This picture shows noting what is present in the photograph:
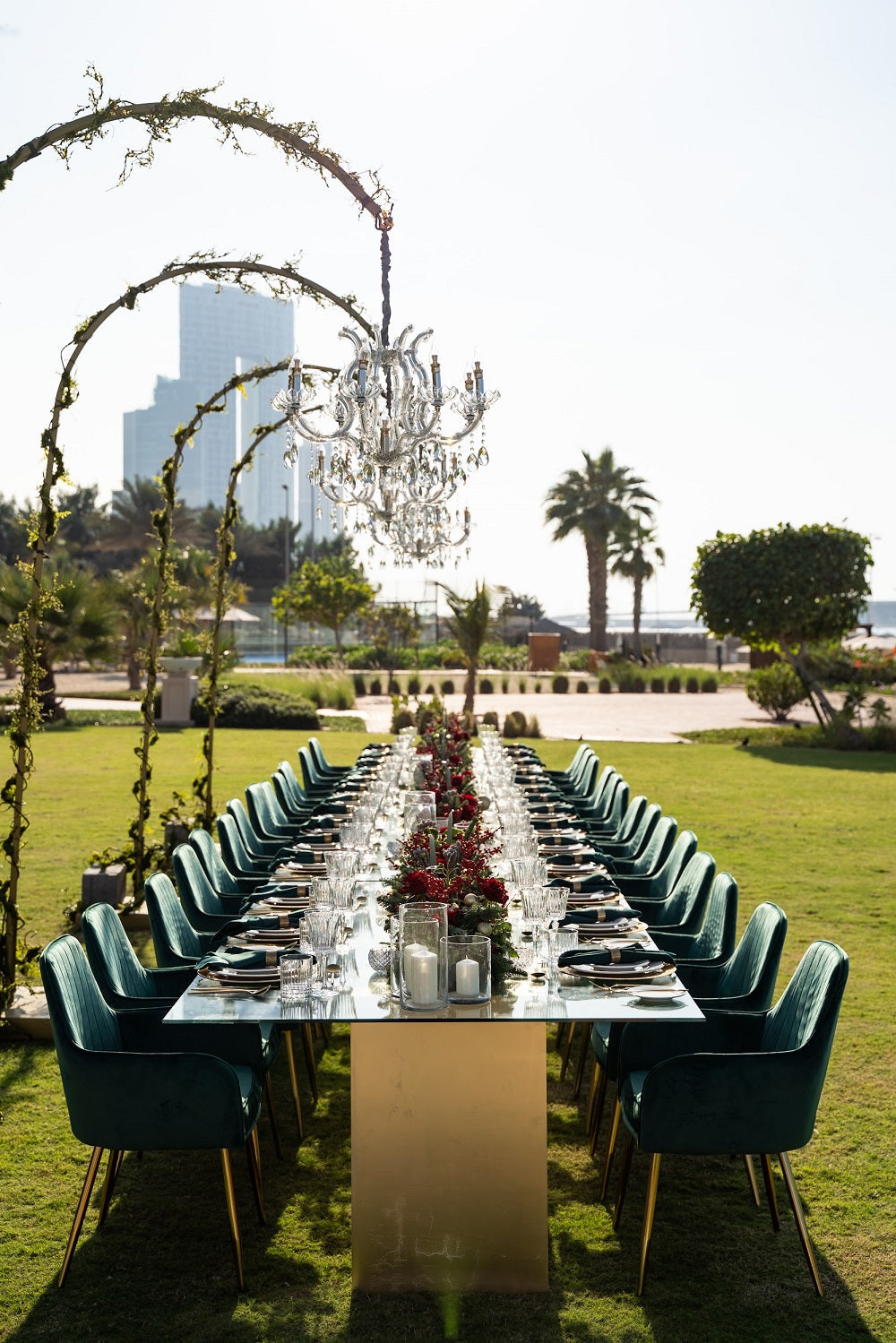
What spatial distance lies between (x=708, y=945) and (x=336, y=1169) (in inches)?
73.8

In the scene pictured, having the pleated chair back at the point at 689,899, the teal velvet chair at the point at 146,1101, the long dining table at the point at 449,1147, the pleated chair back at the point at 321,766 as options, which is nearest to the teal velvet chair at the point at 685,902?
the pleated chair back at the point at 689,899

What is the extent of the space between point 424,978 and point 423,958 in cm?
6

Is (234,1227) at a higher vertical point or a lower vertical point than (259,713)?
lower

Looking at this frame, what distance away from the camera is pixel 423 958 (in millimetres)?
4020

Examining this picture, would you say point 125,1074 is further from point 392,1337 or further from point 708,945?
point 708,945

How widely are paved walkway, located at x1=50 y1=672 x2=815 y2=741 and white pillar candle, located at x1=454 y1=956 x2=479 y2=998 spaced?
18.4 meters

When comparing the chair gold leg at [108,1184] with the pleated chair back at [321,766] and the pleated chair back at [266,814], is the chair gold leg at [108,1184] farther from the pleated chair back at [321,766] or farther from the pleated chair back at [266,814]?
the pleated chair back at [321,766]

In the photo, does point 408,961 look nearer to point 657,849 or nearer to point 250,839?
point 657,849

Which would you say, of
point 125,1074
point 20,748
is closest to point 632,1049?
point 125,1074

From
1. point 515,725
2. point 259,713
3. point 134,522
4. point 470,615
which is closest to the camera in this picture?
point 470,615

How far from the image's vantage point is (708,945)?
565 centimetres

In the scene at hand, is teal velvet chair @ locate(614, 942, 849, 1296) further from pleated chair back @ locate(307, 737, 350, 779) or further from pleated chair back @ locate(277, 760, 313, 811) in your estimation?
pleated chair back @ locate(307, 737, 350, 779)

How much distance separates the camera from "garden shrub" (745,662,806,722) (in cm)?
2583

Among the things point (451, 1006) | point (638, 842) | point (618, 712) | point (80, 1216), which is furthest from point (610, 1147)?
point (618, 712)
